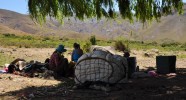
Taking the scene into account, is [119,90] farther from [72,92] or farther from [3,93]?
[3,93]

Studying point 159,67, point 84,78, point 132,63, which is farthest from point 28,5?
point 159,67

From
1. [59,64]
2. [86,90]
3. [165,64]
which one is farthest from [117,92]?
[165,64]

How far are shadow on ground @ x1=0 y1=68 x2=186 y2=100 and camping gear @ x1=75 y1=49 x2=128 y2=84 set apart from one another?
12.1 inches

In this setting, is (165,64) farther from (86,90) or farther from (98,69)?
(86,90)

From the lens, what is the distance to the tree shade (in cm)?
1187

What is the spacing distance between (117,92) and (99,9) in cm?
453

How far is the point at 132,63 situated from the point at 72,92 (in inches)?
182

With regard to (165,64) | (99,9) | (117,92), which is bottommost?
(117,92)

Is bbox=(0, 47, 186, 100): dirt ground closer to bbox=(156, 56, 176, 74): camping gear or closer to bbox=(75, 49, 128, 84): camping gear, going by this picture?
bbox=(75, 49, 128, 84): camping gear

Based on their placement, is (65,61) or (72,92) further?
(65,61)

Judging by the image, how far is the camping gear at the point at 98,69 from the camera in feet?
38.0

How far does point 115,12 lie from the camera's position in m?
15.0

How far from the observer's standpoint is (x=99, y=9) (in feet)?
47.0

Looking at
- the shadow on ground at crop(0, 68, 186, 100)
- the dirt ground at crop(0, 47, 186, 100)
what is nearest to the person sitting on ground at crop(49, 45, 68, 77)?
the dirt ground at crop(0, 47, 186, 100)
